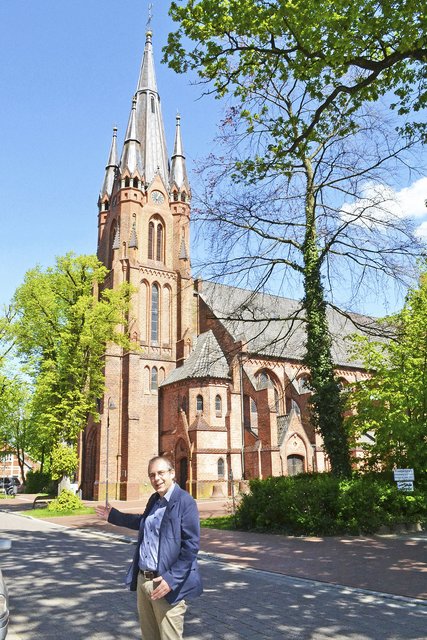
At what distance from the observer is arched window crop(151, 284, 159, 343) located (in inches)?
1563

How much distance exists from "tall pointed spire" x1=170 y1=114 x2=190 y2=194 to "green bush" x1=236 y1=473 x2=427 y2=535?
3368 centimetres

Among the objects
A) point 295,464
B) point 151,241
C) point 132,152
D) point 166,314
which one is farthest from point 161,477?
point 132,152

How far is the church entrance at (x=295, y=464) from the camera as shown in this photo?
117ft

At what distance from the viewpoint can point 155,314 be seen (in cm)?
4031

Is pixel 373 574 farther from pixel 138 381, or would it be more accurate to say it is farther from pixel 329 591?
pixel 138 381

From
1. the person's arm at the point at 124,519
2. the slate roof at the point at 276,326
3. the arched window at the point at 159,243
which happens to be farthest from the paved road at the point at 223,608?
the arched window at the point at 159,243

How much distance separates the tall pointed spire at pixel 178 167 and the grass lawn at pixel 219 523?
3135cm

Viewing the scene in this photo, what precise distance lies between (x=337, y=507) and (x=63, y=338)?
17.7 m

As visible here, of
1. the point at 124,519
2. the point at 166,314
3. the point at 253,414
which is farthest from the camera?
the point at 166,314

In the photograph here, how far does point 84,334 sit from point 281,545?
693 inches

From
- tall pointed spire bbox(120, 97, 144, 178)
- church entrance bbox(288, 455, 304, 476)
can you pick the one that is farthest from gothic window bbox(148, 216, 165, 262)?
church entrance bbox(288, 455, 304, 476)

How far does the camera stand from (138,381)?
36.2 meters

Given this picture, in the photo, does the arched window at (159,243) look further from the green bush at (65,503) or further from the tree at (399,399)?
the tree at (399,399)

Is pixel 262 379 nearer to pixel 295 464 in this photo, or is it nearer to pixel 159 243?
pixel 295 464
